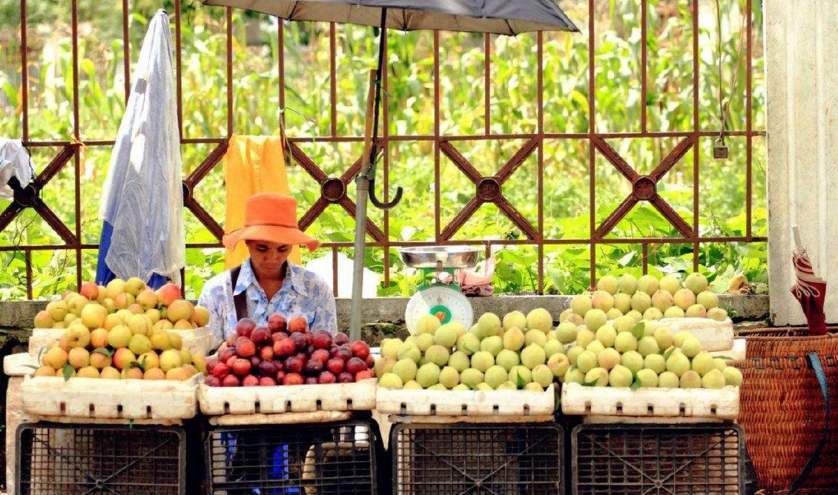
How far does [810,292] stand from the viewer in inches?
245

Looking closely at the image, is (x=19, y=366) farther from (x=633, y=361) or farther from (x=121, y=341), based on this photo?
(x=633, y=361)

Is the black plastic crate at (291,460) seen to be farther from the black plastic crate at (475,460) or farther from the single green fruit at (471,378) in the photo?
the single green fruit at (471,378)

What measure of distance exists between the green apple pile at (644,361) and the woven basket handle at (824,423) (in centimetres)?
129

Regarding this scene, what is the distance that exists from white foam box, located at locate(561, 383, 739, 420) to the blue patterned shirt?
147cm

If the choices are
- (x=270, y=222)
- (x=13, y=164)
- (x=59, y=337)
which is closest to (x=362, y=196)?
(x=270, y=222)

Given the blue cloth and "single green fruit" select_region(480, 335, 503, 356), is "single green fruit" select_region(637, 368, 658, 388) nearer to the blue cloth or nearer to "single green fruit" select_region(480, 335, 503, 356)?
"single green fruit" select_region(480, 335, 503, 356)

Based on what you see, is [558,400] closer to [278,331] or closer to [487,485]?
[487,485]

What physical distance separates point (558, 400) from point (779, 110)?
272 cm

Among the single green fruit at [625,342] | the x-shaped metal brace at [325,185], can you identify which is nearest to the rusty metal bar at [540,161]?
the x-shaped metal brace at [325,185]

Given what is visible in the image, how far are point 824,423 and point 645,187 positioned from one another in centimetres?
153

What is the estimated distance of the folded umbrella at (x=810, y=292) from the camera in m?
6.22

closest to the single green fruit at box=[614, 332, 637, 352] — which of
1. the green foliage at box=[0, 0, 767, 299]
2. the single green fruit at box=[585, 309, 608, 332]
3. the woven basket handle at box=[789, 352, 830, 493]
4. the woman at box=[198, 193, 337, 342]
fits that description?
the single green fruit at box=[585, 309, 608, 332]

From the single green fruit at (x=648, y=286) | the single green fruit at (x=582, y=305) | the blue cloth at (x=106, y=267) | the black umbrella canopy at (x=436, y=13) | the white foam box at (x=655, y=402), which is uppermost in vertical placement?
the black umbrella canopy at (x=436, y=13)

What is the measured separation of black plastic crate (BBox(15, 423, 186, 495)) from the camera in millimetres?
4809
